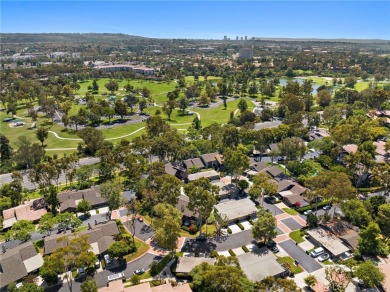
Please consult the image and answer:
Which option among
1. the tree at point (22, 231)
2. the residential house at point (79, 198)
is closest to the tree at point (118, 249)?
the tree at point (22, 231)

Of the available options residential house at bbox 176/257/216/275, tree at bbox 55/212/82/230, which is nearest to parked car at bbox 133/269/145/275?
residential house at bbox 176/257/216/275

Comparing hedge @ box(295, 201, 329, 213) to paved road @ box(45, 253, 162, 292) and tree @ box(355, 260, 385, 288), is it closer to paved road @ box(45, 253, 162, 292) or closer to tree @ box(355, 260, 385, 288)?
tree @ box(355, 260, 385, 288)

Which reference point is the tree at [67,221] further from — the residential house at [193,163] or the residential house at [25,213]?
the residential house at [193,163]

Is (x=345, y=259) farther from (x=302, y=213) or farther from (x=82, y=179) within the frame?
(x=82, y=179)

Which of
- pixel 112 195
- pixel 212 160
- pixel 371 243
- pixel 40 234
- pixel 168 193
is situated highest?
pixel 168 193

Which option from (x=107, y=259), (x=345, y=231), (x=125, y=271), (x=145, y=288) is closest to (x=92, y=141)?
(x=107, y=259)

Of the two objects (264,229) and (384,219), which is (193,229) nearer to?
(264,229)
